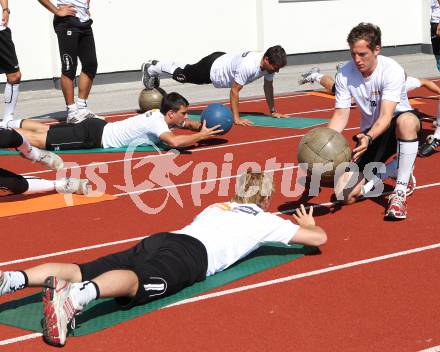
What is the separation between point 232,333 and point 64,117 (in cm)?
878

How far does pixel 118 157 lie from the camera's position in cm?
1007

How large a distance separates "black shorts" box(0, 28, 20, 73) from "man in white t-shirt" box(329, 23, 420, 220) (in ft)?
17.1

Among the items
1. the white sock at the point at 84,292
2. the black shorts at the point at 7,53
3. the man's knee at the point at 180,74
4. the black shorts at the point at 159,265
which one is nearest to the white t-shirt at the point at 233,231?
the black shorts at the point at 159,265

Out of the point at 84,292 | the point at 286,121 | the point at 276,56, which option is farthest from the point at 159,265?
the point at 286,121

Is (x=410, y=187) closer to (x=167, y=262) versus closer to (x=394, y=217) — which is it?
(x=394, y=217)

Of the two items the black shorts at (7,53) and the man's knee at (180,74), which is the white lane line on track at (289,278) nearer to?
the black shorts at (7,53)

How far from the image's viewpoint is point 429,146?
967 centimetres

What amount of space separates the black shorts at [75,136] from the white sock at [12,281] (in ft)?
17.3

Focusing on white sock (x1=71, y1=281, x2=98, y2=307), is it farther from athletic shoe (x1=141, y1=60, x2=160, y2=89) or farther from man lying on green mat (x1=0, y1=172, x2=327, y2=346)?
athletic shoe (x1=141, y1=60, x2=160, y2=89)

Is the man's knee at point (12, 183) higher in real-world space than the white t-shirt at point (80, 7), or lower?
lower

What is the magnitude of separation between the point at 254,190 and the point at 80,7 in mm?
6969

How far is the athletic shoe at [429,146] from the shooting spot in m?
9.60

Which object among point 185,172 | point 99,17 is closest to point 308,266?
point 185,172

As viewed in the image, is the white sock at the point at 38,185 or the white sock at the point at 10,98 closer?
the white sock at the point at 38,185
